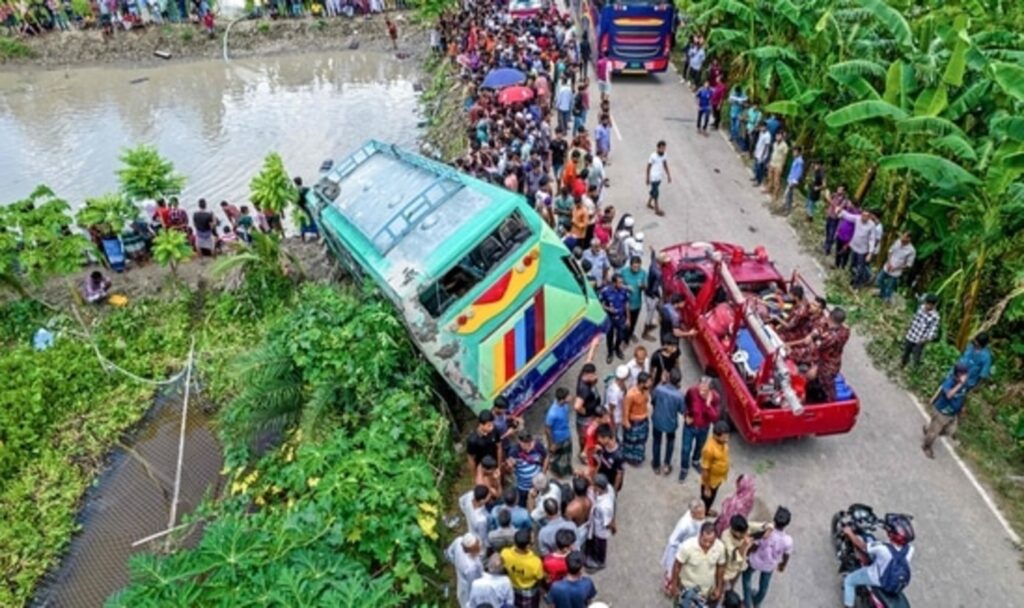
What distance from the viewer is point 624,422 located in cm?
888

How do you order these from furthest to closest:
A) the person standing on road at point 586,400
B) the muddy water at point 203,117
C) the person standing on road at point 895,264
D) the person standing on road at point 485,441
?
1. the muddy water at point 203,117
2. the person standing on road at point 895,264
3. the person standing on road at point 586,400
4. the person standing on road at point 485,441

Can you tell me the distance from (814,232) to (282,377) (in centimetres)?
983

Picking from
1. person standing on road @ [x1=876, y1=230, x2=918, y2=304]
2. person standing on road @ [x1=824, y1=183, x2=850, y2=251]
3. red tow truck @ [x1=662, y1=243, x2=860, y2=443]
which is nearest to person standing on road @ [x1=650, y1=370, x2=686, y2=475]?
red tow truck @ [x1=662, y1=243, x2=860, y2=443]

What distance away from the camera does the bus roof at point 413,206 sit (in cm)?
931

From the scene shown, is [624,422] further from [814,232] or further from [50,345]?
[50,345]

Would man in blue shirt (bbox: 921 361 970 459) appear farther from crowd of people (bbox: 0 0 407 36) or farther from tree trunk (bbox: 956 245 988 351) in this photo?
crowd of people (bbox: 0 0 407 36)

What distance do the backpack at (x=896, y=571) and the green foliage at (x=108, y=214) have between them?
13.2 meters

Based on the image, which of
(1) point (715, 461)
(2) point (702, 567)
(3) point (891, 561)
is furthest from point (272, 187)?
(3) point (891, 561)

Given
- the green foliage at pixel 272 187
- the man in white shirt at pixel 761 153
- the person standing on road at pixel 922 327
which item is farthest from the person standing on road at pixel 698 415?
the green foliage at pixel 272 187

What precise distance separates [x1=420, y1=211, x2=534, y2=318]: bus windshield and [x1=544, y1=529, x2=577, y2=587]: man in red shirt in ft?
10.8

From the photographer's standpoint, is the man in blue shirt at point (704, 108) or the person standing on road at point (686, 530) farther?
the man in blue shirt at point (704, 108)

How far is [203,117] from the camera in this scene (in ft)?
78.3

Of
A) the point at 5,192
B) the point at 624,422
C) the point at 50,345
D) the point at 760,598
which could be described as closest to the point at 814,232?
the point at 624,422

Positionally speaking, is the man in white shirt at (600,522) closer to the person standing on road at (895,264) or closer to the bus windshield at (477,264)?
the bus windshield at (477,264)
